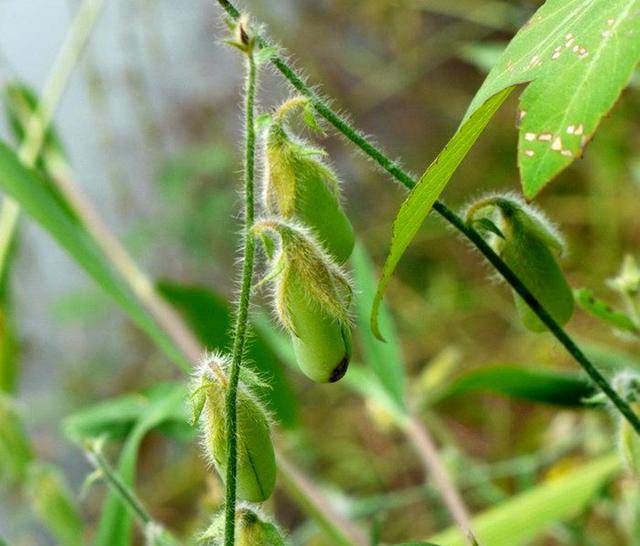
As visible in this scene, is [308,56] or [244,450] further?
[308,56]

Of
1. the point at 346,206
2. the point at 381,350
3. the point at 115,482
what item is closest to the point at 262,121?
the point at 115,482

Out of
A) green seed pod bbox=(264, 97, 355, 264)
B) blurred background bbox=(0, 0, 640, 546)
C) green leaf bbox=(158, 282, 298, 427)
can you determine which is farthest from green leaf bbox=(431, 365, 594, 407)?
blurred background bbox=(0, 0, 640, 546)

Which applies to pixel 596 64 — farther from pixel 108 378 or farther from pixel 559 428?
pixel 108 378

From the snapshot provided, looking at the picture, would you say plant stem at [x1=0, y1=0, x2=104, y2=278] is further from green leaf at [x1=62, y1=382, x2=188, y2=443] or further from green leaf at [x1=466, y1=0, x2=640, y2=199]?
green leaf at [x1=466, y1=0, x2=640, y2=199]

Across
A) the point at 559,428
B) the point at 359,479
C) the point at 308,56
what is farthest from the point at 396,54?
the point at 559,428

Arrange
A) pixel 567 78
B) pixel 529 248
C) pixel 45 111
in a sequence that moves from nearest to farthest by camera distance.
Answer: pixel 567 78
pixel 529 248
pixel 45 111

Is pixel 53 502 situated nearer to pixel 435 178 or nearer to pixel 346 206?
pixel 435 178

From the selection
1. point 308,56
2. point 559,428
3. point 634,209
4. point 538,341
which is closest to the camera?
point 559,428
